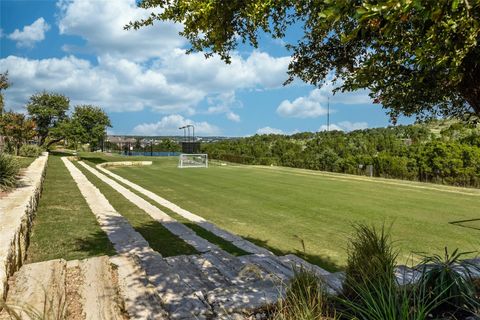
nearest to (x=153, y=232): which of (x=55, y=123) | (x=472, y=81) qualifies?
(x=472, y=81)

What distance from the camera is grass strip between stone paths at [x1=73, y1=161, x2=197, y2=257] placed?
629 centimetres

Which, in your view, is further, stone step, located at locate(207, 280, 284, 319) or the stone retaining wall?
the stone retaining wall

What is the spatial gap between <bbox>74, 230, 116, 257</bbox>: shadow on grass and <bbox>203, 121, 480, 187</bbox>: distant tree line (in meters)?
5.39

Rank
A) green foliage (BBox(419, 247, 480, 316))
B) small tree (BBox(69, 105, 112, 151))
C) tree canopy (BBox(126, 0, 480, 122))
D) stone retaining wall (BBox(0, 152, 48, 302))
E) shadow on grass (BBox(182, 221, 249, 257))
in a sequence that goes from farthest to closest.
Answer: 1. small tree (BBox(69, 105, 112, 151))
2. shadow on grass (BBox(182, 221, 249, 257))
3. stone retaining wall (BBox(0, 152, 48, 302))
4. green foliage (BBox(419, 247, 480, 316))
5. tree canopy (BBox(126, 0, 480, 122))

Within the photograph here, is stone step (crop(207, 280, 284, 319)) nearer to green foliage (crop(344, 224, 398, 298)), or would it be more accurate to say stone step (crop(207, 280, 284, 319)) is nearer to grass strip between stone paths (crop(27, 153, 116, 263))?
green foliage (crop(344, 224, 398, 298))

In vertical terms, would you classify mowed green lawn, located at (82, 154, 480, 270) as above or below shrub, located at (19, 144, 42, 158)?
below

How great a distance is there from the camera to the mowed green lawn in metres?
7.59

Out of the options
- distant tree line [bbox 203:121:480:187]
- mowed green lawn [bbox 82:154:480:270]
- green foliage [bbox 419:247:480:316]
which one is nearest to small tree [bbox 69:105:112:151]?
distant tree line [bbox 203:121:480:187]

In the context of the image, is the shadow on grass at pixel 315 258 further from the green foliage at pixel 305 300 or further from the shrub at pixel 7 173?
the shrub at pixel 7 173

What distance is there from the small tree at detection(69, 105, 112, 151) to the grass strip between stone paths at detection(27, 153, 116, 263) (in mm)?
25180

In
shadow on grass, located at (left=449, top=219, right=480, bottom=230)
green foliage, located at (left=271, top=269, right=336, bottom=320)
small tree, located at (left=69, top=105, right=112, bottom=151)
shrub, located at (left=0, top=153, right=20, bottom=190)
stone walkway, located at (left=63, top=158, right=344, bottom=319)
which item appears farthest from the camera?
small tree, located at (left=69, top=105, right=112, bottom=151)

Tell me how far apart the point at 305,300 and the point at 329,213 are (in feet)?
27.7

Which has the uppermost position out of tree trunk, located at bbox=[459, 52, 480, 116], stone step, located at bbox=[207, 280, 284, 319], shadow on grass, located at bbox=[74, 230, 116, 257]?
tree trunk, located at bbox=[459, 52, 480, 116]

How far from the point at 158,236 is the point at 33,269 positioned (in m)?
3.12
